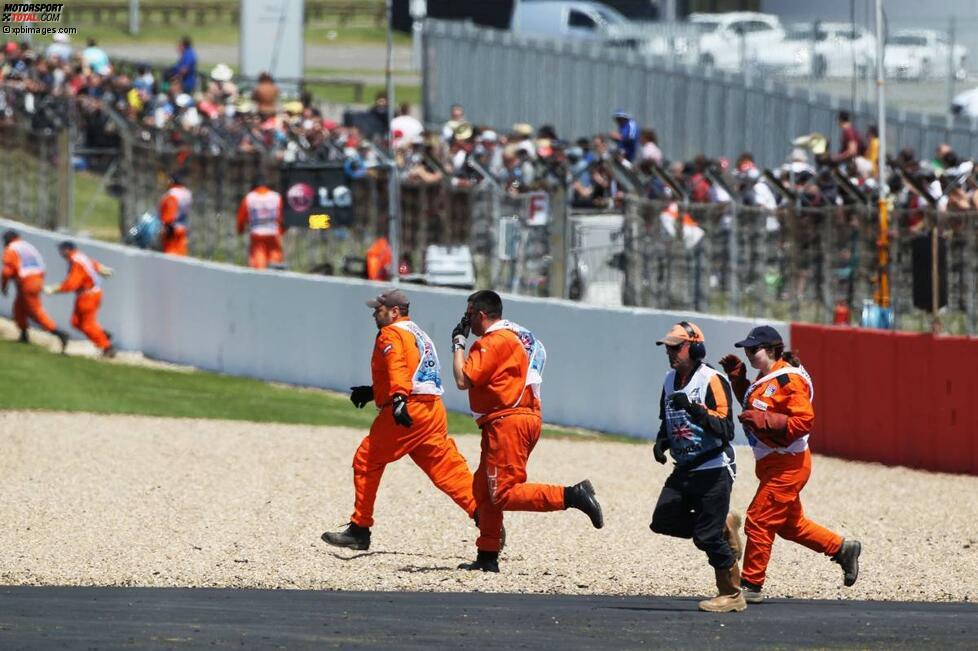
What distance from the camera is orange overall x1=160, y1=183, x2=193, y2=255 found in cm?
2545

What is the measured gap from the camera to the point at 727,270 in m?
19.0

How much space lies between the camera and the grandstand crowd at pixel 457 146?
19.8 meters

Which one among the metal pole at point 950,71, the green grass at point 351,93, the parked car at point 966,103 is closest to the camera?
the metal pole at point 950,71

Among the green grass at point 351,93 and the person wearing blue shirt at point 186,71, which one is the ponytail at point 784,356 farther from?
the green grass at point 351,93

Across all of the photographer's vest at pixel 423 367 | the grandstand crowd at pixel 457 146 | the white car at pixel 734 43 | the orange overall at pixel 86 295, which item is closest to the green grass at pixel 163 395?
the orange overall at pixel 86 295

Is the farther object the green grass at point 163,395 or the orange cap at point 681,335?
the green grass at point 163,395

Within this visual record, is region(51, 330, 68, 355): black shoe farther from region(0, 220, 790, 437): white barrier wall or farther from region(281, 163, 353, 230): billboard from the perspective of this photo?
region(281, 163, 353, 230): billboard

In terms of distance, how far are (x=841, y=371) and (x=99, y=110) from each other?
45.9 feet

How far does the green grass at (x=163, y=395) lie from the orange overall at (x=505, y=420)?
7702mm

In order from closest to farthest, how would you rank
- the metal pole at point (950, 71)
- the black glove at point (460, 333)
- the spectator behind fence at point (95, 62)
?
the black glove at point (460, 333)
the metal pole at point (950, 71)
the spectator behind fence at point (95, 62)

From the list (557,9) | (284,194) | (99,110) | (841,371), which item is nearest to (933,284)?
(841,371)

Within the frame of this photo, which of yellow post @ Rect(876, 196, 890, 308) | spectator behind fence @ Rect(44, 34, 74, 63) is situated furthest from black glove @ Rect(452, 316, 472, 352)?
spectator behind fence @ Rect(44, 34, 74, 63)

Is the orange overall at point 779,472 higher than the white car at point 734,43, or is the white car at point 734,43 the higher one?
the white car at point 734,43

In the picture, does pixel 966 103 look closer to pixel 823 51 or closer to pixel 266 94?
pixel 823 51
